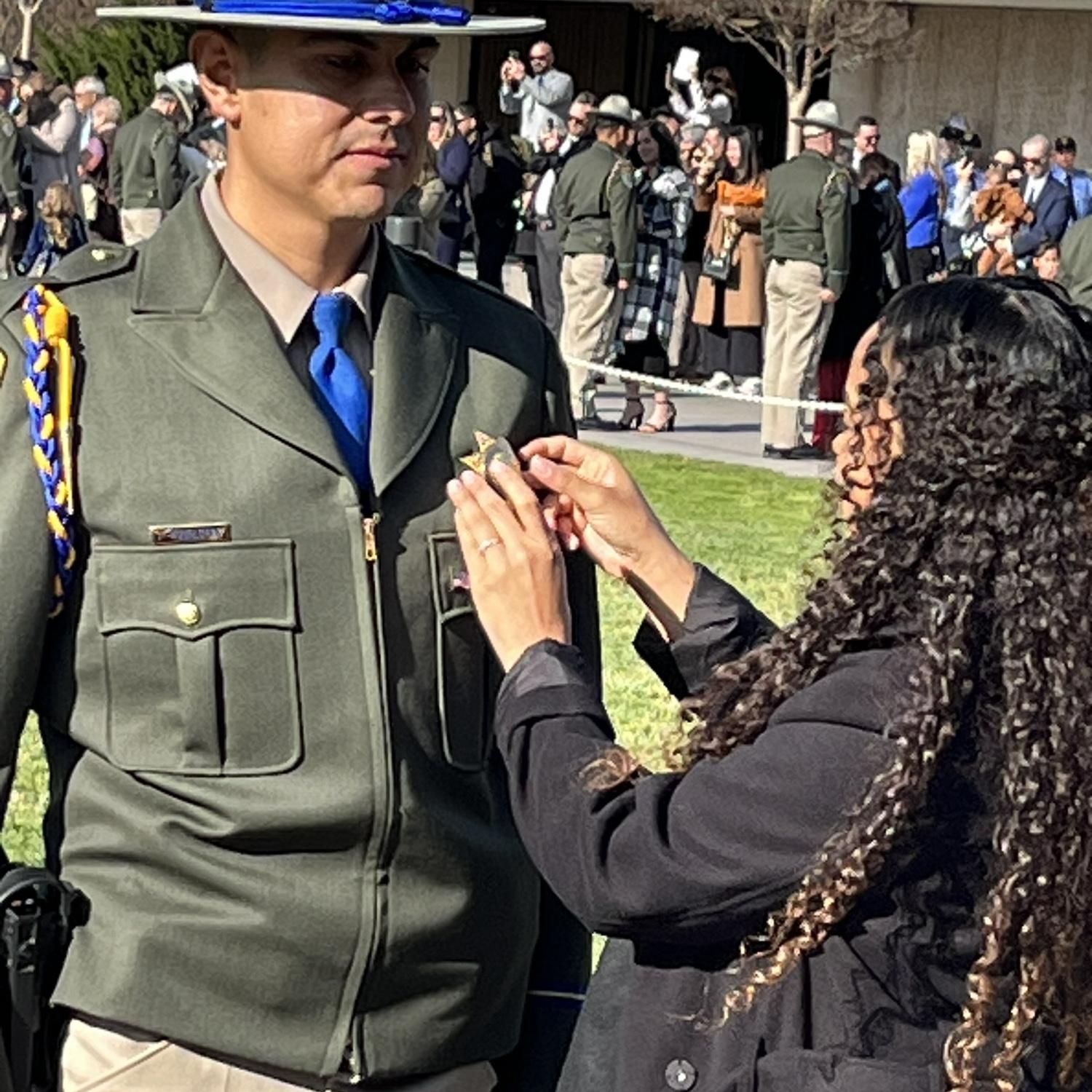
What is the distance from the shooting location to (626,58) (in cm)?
4559

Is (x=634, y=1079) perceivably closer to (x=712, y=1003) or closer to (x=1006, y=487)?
(x=712, y=1003)

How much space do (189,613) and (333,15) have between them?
0.72 m

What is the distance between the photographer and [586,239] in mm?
17203

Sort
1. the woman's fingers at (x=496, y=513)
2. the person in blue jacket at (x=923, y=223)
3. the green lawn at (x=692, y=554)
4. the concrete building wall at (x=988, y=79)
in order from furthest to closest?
the concrete building wall at (x=988, y=79) → the person in blue jacket at (x=923, y=223) → the green lawn at (x=692, y=554) → the woman's fingers at (x=496, y=513)

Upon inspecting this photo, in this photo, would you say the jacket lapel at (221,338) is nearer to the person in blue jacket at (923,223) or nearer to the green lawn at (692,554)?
the green lawn at (692,554)

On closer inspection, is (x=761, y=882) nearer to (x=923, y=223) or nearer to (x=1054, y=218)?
(x=1054, y=218)

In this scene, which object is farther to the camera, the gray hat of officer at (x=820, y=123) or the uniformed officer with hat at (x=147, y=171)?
the uniformed officer with hat at (x=147, y=171)

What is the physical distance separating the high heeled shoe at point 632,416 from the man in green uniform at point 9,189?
257 inches

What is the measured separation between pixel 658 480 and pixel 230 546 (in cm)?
1153

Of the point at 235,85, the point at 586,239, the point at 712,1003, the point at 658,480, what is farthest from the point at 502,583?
the point at 586,239

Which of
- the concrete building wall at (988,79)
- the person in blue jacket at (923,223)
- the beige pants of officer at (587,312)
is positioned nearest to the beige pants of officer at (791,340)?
the beige pants of officer at (587,312)

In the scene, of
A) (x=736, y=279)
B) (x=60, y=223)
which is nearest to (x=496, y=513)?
(x=736, y=279)

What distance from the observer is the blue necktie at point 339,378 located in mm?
3059

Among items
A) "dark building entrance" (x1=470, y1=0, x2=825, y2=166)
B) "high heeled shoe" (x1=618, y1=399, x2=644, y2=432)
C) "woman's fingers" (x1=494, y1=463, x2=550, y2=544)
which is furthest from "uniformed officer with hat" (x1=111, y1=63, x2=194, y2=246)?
"dark building entrance" (x1=470, y1=0, x2=825, y2=166)
